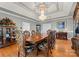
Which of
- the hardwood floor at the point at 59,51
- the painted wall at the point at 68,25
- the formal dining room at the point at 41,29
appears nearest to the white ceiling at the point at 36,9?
the formal dining room at the point at 41,29

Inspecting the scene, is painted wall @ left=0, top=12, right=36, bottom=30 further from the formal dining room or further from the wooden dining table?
the wooden dining table

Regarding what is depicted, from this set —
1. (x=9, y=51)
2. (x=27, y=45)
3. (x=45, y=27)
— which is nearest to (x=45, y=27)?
(x=45, y=27)

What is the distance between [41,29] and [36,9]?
1.47 feet

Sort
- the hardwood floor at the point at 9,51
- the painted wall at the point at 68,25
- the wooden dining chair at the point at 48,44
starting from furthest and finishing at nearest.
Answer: the wooden dining chair at the point at 48,44 < the painted wall at the point at 68,25 < the hardwood floor at the point at 9,51

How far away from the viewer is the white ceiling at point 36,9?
6.51 ft

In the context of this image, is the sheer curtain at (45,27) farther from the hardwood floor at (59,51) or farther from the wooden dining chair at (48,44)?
the hardwood floor at (59,51)

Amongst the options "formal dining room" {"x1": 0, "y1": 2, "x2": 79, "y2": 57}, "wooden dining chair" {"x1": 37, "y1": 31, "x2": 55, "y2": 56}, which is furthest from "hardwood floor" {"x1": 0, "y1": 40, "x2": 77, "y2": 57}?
"wooden dining chair" {"x1": 37, "y1": 31, "x2": 55, "y2": 56}

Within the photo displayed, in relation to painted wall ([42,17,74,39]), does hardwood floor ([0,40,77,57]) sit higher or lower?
lower

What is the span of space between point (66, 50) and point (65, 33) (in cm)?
36

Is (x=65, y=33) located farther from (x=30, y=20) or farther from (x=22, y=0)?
(x=22, y=0)

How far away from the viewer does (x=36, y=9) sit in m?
2.11

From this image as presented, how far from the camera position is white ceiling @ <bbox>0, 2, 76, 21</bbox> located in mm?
1983

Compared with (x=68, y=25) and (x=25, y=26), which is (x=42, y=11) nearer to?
(x=25, y=26)

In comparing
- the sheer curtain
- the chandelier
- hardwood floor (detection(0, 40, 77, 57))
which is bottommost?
hardwood floor (detection(0, 40, 77, 57))
